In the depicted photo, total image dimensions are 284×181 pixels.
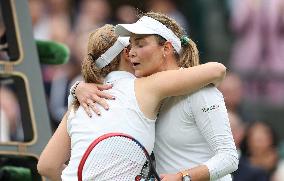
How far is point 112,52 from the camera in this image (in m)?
4.69

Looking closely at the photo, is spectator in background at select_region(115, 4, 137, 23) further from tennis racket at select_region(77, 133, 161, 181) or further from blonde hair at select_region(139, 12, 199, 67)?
tennis racket at select_region(77, 133, 161, 181)

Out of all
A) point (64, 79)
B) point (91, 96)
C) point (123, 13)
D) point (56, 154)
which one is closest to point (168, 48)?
point (91, 96)

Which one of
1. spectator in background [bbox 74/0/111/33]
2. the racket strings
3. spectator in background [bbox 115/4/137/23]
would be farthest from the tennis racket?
spectator in background [bbox 115/4/137/23]

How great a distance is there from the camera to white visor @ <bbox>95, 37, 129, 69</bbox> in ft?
15.3

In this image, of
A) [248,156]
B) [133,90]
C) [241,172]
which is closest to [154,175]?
[133,90]

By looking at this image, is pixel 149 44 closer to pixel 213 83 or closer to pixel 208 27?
pixel 213 83

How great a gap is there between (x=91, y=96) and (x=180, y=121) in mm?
387

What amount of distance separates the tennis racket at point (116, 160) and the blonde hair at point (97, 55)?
43 cm

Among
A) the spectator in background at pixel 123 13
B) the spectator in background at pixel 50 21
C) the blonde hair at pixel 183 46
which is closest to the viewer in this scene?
the blonde hair at pixel 183 46

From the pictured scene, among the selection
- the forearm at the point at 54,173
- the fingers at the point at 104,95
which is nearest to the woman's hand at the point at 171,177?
the fingers at the point at 104,95

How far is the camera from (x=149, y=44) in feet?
14.9

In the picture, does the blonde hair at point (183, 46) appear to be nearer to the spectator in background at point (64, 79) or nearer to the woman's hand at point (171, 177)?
the woman's hand at point (171, 177)

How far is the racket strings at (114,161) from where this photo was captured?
4.31m

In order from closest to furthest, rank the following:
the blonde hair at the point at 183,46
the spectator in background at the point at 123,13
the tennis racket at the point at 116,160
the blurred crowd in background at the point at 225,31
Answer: the tennis racket at the point at 116,160, the blonde hair at the point at 183,46, the blurred crowd in background at the point at 225,31, the spectator in background at the point at 123,13
